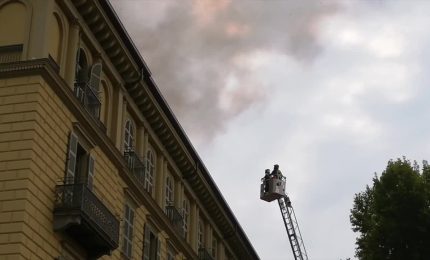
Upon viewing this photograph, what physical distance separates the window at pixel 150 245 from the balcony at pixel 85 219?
575 cm

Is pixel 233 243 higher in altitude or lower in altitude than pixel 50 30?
higher

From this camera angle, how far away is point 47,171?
84.4 ft

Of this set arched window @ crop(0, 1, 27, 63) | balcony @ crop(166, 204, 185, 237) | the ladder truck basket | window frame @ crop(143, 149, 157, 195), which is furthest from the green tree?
the ladder truck basket

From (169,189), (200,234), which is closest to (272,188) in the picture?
(200,234)

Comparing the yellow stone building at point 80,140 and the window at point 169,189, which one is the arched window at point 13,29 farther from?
the window at point 169,189

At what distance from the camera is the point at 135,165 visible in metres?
33.9

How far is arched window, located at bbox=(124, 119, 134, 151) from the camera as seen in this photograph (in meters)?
34.0

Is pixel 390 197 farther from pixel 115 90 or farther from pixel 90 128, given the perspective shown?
pixel 90 128

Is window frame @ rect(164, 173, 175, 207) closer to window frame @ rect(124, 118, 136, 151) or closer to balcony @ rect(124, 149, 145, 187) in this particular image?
balcony @ rect(124, 149, 145, 187)

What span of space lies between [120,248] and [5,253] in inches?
314

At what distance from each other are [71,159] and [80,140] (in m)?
1.20

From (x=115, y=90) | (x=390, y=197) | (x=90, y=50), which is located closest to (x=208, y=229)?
(x=390, y=197)

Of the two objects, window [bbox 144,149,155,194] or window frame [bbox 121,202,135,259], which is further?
window [bbox 144,149,155,194]

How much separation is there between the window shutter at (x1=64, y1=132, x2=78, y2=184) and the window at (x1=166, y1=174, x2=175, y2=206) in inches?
460
